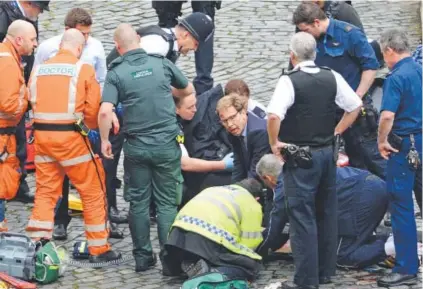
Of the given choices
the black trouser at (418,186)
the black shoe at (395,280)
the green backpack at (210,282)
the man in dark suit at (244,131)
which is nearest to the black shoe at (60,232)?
the man in dark suit at (244,131)

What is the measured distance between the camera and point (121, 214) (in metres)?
11.4

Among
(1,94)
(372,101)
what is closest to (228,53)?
(372,101)

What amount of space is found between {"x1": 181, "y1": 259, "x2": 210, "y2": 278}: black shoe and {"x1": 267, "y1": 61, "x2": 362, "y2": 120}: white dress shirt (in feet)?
4.11

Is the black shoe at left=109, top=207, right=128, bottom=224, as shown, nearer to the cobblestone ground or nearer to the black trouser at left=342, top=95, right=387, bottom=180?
the cobblestone ground

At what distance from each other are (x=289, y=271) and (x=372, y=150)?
1618mm

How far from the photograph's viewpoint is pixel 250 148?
10.4 m

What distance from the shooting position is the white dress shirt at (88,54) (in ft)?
36.1

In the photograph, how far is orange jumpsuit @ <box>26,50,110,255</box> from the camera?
1011 cm

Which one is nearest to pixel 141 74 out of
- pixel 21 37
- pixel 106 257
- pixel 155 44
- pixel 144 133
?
pixel 144 133

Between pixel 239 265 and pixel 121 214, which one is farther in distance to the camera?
pixel 121 214

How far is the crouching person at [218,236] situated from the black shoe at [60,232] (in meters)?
1.31

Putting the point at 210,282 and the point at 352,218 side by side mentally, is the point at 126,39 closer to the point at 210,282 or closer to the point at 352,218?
the point at 210,282

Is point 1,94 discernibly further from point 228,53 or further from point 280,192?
point 228,53

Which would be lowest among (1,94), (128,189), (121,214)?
(121,214)
